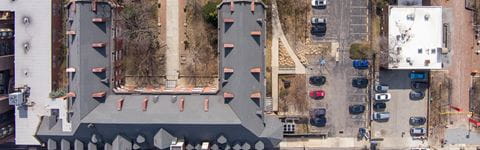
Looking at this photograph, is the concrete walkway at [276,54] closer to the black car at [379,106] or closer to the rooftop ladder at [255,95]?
the rooftop ladder at [255,95]

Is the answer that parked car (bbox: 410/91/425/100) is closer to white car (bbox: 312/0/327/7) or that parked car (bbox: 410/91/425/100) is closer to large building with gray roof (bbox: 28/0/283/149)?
white car (bbox: 312/0/327/7)

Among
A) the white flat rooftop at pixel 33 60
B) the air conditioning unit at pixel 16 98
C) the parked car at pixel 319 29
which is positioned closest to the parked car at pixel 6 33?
the white flat rooftop at pixel 33 60

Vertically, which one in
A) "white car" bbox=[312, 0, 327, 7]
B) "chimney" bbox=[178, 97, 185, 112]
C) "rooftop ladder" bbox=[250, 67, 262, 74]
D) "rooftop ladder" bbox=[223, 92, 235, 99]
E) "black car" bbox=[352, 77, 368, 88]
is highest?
"white car" bbox=[312, 0, 327, 7]

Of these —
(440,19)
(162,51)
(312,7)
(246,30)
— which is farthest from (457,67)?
(162,51)

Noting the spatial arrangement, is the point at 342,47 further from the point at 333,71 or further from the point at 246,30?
the point at 246,30

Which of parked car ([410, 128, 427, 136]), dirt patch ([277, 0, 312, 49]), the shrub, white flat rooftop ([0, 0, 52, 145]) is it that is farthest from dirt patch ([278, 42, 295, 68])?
white flat rooftop ([0, 0, 52, 145])
